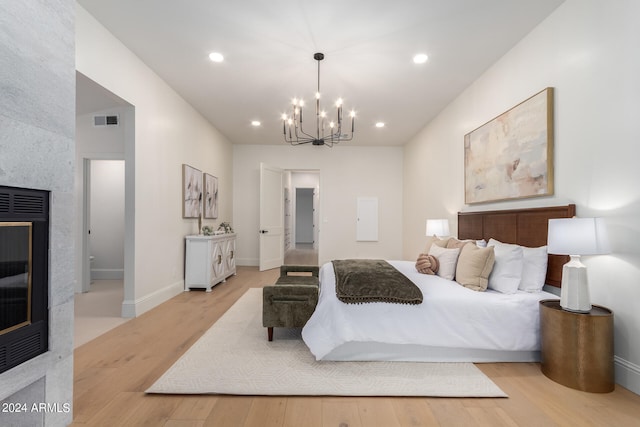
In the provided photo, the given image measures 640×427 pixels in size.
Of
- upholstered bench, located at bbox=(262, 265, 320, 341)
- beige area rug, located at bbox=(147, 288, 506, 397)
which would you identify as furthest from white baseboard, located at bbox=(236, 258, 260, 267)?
upholstered bench, located at bbox=(262, 265, 320, 341)

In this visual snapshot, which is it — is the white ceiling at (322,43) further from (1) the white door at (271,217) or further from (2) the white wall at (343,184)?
(2) the white wall at (343,184)

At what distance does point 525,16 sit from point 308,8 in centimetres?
189

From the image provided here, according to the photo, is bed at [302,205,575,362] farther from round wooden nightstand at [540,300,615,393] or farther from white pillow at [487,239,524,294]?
round wooden nightstand at [540,300,615,393]

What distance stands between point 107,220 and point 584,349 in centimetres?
659

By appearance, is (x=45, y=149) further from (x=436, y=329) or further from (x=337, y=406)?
(x=436, y=329)

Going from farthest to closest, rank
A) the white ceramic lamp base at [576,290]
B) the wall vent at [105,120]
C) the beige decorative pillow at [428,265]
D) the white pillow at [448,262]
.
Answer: the wall vent at [105,120], the beige decorative pillow at [428,265], the white pillow at [448,262], the white ceramic lamp base at [576,290]

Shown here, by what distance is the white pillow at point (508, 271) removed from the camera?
251cm

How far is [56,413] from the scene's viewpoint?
153cm

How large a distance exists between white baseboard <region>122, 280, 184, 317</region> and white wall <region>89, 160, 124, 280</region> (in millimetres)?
1866

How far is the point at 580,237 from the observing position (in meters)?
1.96

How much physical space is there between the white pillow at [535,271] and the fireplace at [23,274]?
3368 mm

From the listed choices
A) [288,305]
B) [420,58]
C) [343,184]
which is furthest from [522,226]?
[343,184]

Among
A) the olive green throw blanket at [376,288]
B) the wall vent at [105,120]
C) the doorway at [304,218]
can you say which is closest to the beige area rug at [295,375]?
the olive green throw blanket at [376,288]

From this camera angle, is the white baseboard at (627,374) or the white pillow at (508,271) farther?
the white pillow at (508,271)
